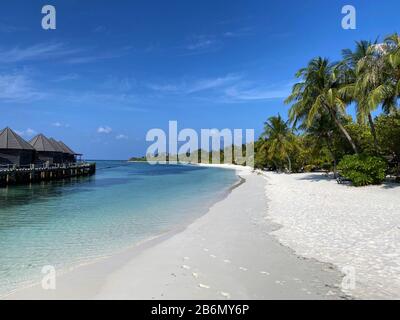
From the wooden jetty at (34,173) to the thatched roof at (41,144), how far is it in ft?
7.59

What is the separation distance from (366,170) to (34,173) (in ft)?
100

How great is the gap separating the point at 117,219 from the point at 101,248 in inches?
163

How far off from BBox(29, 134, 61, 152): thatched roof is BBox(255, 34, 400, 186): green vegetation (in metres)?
30.5

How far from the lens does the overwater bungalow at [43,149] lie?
39875 millimetres

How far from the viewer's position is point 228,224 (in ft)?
32.8

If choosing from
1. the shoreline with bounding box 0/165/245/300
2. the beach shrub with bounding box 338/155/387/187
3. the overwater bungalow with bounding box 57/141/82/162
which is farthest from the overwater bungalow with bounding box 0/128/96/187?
the beach shrub with bounding box 338/155/387/187

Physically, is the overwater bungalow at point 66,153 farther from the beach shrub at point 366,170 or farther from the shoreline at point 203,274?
the shoreline at point 203,274

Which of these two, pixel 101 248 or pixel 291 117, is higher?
pixel 291 117

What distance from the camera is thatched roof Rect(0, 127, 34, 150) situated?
102ft

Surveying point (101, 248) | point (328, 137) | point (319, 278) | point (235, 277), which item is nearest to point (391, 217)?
point (319, 278)

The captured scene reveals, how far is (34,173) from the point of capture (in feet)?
110

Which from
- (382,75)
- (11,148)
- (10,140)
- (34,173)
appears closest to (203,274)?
(382,75)
